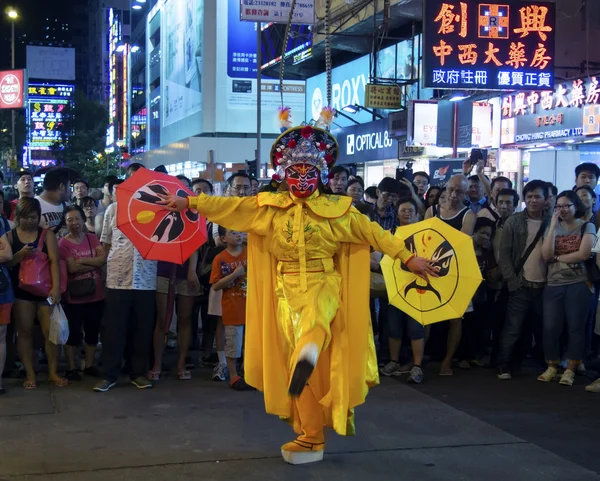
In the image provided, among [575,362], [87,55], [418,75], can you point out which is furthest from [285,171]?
[87,55]

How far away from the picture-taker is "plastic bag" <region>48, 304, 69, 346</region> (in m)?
7.46

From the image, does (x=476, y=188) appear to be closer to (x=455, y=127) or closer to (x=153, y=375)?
(x=153, y=375)

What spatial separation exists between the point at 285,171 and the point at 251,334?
1.14 meters

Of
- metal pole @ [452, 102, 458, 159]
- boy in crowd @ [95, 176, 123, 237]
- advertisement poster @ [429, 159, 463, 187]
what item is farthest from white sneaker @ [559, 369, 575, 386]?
metal pole @ [452, 102, 458, 159]

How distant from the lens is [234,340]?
301 inches

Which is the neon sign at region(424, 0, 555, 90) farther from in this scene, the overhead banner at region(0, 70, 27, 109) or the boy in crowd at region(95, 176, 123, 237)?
the overhead banner at region(0, 70, 27, 109)

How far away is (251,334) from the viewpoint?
5.68m

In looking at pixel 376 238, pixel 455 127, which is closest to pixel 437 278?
pixel 376 238

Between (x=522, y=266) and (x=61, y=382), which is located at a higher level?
(x=522, y=266)

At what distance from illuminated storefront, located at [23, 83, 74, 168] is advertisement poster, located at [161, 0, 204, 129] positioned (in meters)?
33.1

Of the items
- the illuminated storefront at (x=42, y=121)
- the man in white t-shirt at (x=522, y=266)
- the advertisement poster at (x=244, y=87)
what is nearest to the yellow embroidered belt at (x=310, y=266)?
the man in white t-shirt at (x=522, y=266)

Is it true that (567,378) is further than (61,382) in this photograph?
Yes

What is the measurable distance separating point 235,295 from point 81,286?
4.93 ft

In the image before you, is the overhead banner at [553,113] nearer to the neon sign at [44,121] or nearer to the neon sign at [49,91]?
the neon sign at [44,121]
